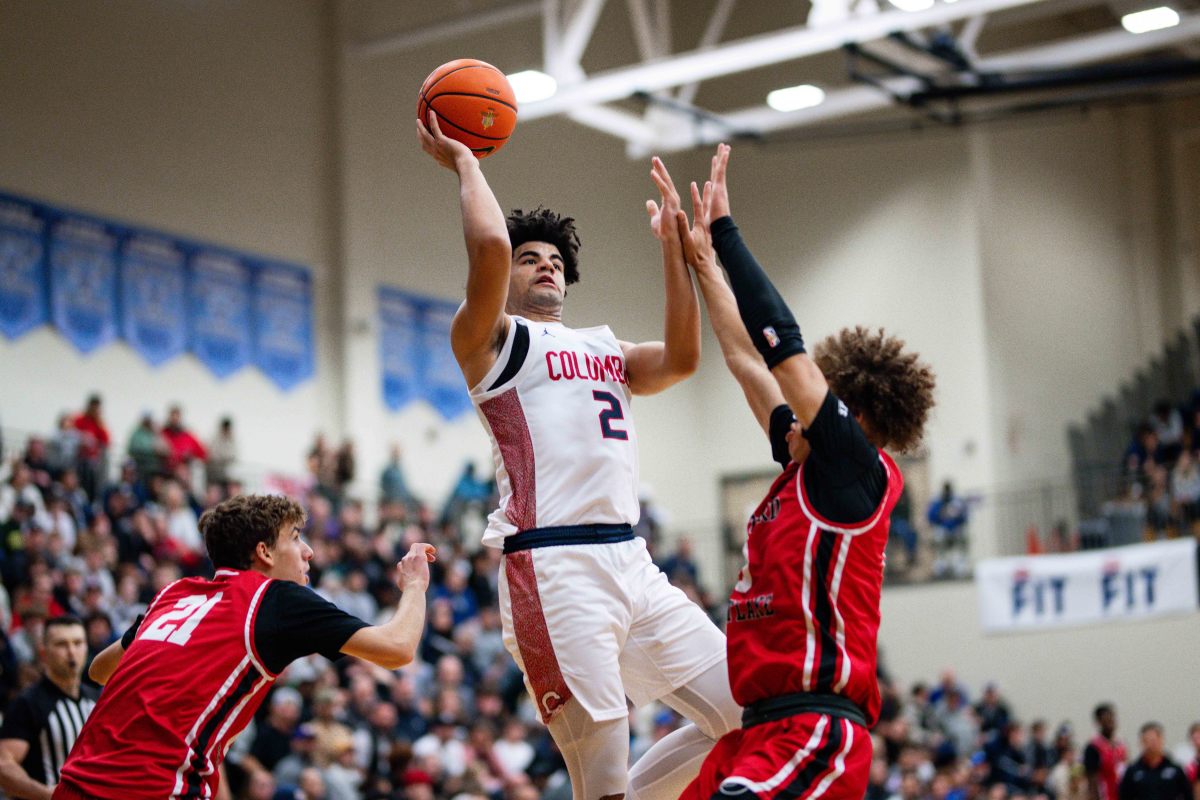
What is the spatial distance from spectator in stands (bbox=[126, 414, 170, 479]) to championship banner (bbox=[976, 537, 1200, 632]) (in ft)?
42.3

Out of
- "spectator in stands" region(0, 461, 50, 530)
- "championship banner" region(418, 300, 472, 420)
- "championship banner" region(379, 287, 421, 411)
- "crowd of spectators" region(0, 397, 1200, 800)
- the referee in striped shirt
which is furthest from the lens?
"championship banner" region(418, 300, 472, 420)

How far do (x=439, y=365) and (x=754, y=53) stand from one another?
28.4ft

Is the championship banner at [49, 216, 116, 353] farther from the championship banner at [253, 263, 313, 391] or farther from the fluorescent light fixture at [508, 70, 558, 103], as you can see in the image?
the fluorescent light fixture at [508, 70, 558, 103]

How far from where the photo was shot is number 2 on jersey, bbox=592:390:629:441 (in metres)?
5.57

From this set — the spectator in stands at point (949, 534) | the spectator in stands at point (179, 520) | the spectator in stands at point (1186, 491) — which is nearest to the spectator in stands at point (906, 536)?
the spectator in stands at point (949, 534)

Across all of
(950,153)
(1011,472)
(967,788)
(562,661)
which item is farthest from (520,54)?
(562,661)

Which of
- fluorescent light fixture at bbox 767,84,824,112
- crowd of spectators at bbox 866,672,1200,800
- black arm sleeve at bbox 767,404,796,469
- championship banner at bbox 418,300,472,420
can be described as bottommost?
crowd of spectators at bbox 866,672,1200,800

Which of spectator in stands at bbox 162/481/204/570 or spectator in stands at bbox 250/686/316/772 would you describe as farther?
spectator in stands at bbox 162/481/204/570

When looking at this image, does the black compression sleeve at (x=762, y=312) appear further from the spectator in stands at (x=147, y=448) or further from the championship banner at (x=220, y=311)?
the championship banner at (x=220, y=311)

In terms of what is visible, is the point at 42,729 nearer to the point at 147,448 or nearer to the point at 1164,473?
the point at 147,448

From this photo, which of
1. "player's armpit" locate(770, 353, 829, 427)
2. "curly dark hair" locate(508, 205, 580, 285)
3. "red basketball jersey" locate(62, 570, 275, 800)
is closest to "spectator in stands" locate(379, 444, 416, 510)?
"curly dark hair" locate(508, 205, 580, 285)

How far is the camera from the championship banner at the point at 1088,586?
73.1ft

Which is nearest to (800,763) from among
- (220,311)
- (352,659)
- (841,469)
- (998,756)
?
(841,469)

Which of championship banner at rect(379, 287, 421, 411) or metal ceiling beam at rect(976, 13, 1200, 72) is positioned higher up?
metal ceiling beam at rect(976, 13, 1200, 72)
